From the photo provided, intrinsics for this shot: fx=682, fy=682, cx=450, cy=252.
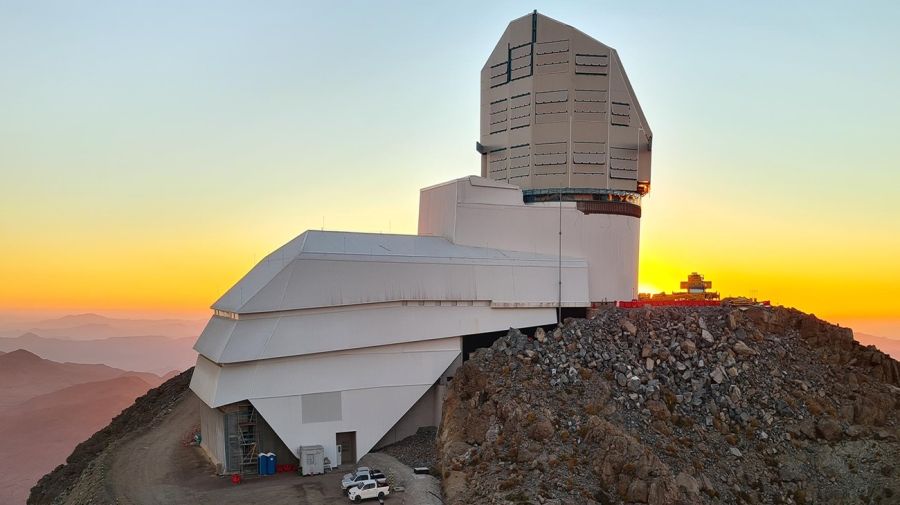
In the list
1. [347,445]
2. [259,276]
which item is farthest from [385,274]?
[347,445]

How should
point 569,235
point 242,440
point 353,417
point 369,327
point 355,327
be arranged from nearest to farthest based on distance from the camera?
point 242,440 → point 353,417 → point 355,327 → point 369,327 → point 569,235

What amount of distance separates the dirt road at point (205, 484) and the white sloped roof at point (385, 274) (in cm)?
773

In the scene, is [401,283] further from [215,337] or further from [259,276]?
[215,337]

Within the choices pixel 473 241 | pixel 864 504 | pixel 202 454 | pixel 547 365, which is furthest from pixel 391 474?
pixel 864 504

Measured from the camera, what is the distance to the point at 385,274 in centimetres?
3519

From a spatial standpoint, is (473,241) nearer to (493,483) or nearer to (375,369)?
(375,369)

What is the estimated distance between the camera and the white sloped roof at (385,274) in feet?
109

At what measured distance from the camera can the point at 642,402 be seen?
3169 centimetres

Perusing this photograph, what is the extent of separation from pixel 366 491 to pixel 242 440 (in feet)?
24.8

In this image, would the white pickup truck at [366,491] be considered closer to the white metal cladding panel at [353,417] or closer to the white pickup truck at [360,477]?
the white pickup truck at [360,477]

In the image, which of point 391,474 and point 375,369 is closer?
point 391,474

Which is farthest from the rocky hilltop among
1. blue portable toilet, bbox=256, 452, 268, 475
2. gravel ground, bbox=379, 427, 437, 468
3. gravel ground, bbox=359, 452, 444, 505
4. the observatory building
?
blue portable toilet, bbox=256, 452, 268, 475

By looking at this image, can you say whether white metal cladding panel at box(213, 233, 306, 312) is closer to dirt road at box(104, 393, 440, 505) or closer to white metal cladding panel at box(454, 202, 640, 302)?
dirt road at box(104, 393, 440, 505)

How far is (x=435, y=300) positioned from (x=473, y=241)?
5.51 meters
